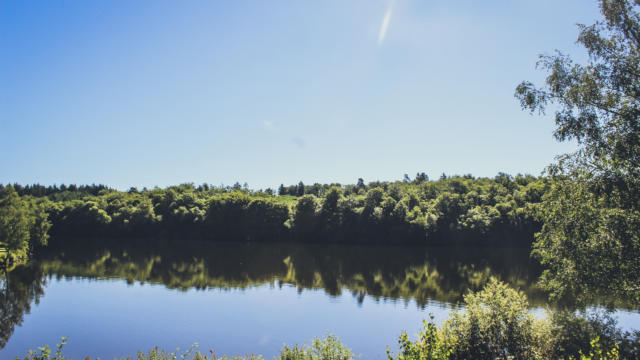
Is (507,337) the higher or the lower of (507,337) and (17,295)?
the higher

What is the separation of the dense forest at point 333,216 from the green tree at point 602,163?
252 ft

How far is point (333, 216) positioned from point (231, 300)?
6932cm

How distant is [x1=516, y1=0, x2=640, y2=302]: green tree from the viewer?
19.8m

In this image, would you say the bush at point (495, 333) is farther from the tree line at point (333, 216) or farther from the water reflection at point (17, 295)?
the tree line at point (333, 216)

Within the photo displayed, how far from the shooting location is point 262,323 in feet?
104

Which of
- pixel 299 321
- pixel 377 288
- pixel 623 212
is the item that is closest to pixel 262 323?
pixel 299 321

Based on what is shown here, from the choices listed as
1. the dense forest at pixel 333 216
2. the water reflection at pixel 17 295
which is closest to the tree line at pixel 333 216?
the dense forest at pixel 333 216

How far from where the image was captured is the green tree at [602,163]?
64.8 feet

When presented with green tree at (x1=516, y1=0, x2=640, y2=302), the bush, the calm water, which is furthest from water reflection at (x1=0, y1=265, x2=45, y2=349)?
green tree at (x1=516, y1=0, x2=640, y2=302)

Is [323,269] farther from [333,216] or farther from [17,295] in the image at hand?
[333,216]

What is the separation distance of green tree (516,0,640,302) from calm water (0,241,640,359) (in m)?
8.56

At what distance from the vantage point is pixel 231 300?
3959cm

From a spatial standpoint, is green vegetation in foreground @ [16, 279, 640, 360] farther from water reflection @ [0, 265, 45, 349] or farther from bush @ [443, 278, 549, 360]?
water reflection @ [0, 265, 45, 349]

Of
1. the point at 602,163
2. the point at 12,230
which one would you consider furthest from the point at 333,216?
the point at 602,163
